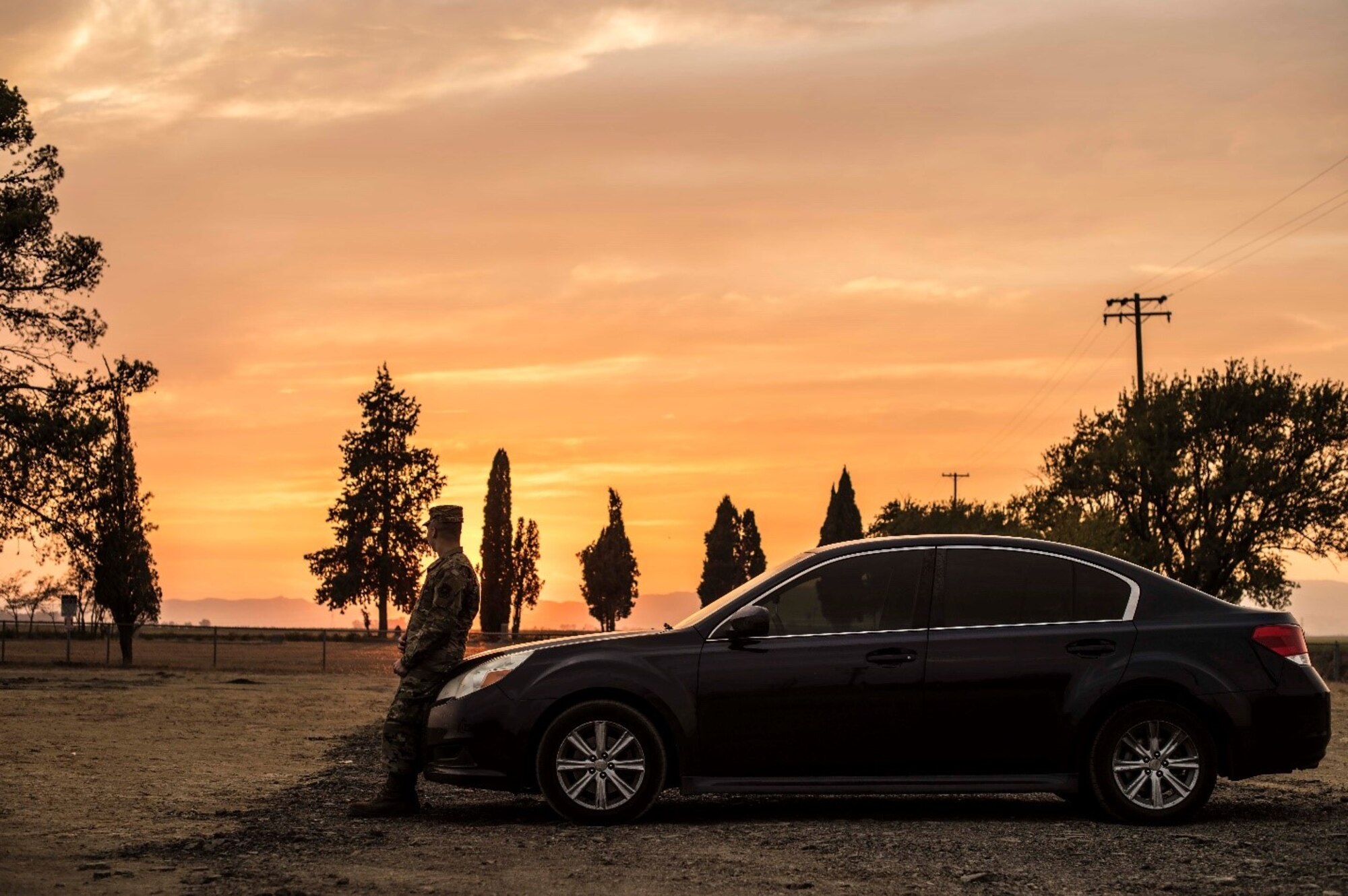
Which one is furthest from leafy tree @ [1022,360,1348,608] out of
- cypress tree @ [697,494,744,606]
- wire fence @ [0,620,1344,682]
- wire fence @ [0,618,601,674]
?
cypress tree @ [697,494,744,606]

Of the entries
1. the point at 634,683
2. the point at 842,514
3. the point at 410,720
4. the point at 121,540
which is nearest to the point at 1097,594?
the point at 634,683

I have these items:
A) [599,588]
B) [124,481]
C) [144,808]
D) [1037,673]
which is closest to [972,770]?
[1037,673]

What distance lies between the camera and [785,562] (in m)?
10.9

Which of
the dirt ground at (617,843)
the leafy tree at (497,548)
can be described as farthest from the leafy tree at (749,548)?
the dirt ground at (617,843)

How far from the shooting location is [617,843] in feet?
30.5

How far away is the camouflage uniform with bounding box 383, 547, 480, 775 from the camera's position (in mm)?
10648

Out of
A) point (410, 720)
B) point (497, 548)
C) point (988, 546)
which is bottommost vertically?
point (410, 720)

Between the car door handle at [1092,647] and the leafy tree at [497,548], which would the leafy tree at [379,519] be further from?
the car door handle at [1092,647]

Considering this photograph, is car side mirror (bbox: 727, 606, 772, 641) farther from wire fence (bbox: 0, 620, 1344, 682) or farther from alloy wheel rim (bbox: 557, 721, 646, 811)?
wire fence (bbox: 0, 620, 1344, 682)

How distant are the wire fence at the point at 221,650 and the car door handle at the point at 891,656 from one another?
22615 millimetres

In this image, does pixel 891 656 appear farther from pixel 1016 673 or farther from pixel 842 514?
pixel 842 514

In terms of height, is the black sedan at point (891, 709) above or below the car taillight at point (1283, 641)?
below

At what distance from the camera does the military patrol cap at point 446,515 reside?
1085 cm

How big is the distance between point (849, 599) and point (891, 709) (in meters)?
0.76
